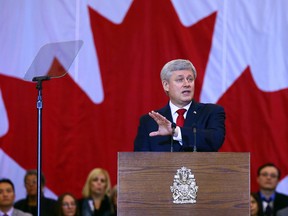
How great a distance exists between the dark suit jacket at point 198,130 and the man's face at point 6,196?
278 cm

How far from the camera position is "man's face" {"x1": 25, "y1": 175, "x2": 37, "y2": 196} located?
707 centimetres

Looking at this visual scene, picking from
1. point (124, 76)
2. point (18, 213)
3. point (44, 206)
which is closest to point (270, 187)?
point (124, 76)

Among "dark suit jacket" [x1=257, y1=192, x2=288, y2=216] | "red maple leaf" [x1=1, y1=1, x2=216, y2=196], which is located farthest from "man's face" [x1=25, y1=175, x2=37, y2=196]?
"dark suit jacket" [x1=257, y1=192, x2=288, y2=216]

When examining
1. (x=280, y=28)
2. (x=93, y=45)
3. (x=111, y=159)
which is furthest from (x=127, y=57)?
(x=280, y=28)

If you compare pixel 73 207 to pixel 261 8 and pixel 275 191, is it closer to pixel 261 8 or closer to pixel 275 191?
pixel 275 191

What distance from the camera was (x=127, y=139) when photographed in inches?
293

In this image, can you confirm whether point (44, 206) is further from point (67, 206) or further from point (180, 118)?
point (180, 118)

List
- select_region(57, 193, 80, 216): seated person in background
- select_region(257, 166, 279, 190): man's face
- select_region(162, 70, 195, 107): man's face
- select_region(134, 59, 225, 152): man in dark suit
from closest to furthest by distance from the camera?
select_region(134, 59, 225, 152): man in dark suit, select_region(162, 70, 195, 107): man's face, select_region(57, 193, 80, 216): seated person in background, select_region(257, 166, 279, 190): man's face

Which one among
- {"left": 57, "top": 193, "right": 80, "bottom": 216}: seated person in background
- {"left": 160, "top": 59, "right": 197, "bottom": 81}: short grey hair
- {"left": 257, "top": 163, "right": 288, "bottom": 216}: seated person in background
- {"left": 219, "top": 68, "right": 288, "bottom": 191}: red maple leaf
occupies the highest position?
{"left": 219, "top": 68, "right": 288, "bottom": 191}: red maple leaf

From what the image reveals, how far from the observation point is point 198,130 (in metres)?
3.86

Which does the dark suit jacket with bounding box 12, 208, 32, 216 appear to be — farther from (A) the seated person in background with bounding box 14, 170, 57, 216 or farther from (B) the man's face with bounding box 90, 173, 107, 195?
(B) the man's face with bounding box 90, 173, 107, 195

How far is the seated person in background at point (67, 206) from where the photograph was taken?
22.4 ft

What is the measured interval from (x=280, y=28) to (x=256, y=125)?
946mm

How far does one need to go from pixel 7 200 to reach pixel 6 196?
0.11 feet
